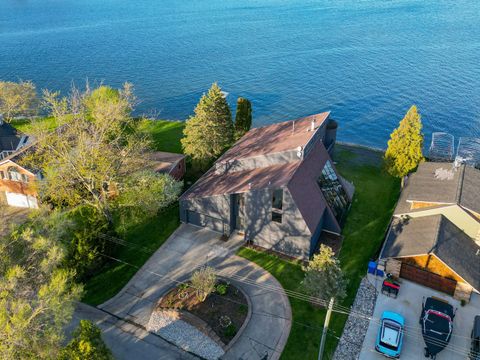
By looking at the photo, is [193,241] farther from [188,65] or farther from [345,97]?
[188,65]

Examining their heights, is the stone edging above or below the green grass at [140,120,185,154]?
below

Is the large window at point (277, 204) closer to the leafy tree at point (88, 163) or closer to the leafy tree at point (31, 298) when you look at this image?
the leafy tree at point (88, 163)

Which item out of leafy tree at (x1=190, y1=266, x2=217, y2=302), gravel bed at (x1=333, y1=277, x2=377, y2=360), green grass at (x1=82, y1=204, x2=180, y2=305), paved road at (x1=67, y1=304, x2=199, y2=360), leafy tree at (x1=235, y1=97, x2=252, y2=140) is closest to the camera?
paved road at (x1=67, y1=304, x2=199, y2=360)

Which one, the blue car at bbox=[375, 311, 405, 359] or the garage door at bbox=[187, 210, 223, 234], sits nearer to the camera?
the blue car at bbox=[375, 311, 405, 359]

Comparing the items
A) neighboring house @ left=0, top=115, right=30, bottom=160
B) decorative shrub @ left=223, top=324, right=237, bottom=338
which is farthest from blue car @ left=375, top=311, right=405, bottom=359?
neighboring house @ left=0, top=115, right=30, bottom=160

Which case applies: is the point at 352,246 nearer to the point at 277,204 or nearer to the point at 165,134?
the point at 277,204

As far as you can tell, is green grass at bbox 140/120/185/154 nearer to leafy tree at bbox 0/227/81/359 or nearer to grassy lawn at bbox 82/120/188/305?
grassy lawn at bbox 82/120/188/305
